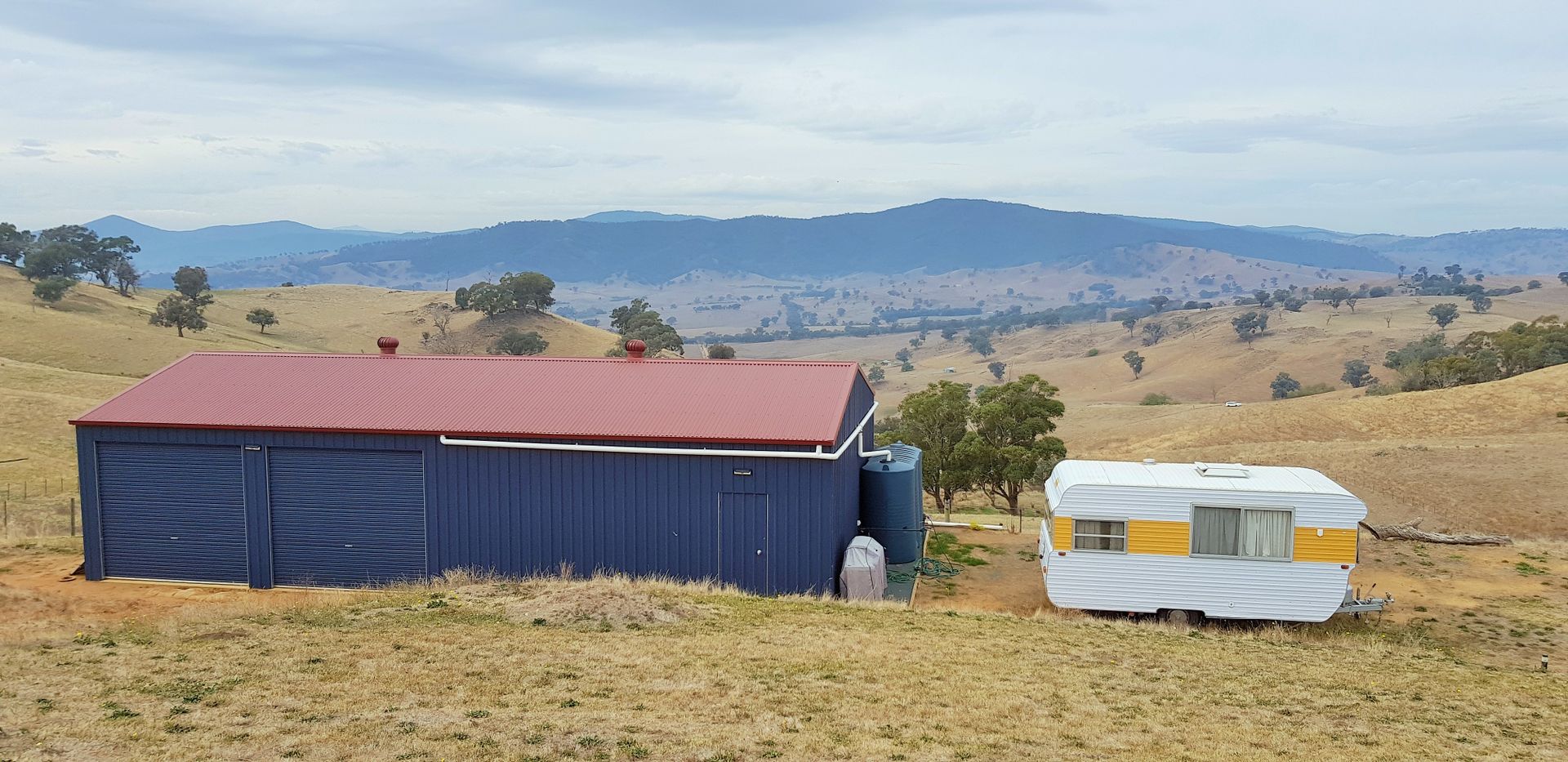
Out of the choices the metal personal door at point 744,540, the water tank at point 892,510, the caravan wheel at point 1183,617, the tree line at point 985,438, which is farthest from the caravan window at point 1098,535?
the tree line at point 985,438

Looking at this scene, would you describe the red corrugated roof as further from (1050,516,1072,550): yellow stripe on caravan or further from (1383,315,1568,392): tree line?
(1383,315,1568,392): tree line

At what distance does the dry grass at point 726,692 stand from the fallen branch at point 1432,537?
10.5 meters

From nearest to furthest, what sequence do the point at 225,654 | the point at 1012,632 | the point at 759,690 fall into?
the point at 759,690, the point at 225,654, the point at 1012,632

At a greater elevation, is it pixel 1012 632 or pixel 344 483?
pixel 344 483

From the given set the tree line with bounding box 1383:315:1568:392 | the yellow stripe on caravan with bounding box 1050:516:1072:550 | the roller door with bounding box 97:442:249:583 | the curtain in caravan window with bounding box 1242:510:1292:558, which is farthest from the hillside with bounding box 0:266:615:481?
the tree line with bounding box 1383:315:1568:392

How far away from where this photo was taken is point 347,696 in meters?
11.8

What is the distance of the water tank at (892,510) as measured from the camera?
22.9 meters

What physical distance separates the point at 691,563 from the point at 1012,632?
6.20m

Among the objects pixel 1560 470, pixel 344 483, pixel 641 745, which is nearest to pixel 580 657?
pixel 641 745

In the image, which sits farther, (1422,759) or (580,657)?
(580,657)

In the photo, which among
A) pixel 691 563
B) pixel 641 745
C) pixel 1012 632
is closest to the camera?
pixel 641 745

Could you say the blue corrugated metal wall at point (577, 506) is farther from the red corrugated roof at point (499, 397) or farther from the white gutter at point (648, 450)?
the red corrugated roof at point (499, 397)

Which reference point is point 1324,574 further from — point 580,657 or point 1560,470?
point 1560,470

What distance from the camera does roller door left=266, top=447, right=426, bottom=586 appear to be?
2048 centimetres
